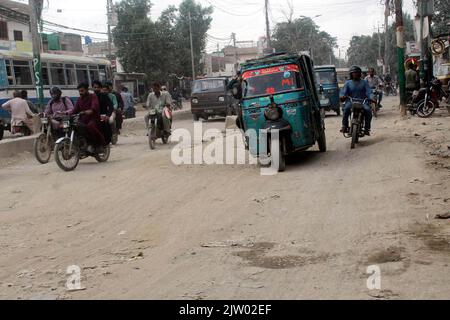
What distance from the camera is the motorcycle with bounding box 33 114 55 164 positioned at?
12.1 metres

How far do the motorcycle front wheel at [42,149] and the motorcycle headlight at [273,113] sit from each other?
5.13m

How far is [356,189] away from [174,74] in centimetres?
4519

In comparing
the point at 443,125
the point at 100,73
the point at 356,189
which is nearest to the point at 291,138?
the point at 356,189

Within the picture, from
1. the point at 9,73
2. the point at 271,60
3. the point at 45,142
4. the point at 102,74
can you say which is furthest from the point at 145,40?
the point at 271,60

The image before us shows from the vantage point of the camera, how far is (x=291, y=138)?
10.1 metres

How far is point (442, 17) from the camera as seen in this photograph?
112ft

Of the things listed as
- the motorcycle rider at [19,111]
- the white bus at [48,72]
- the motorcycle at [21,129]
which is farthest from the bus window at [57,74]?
the motorcycle rider at [19,111]

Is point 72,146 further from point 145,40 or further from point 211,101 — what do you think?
point 145,40

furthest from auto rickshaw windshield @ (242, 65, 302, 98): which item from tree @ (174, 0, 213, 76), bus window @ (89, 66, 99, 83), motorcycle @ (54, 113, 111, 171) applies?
tree @ (174, 0, 213, 76)

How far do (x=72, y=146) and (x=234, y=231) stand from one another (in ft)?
19.7

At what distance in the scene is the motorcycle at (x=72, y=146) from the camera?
10.8 metres

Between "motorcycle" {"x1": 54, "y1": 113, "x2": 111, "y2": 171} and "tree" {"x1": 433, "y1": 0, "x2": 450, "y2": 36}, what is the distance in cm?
2709

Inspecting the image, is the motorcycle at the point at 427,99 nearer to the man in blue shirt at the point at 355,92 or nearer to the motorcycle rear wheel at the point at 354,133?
the man in blue shirt at the point at 355,92
